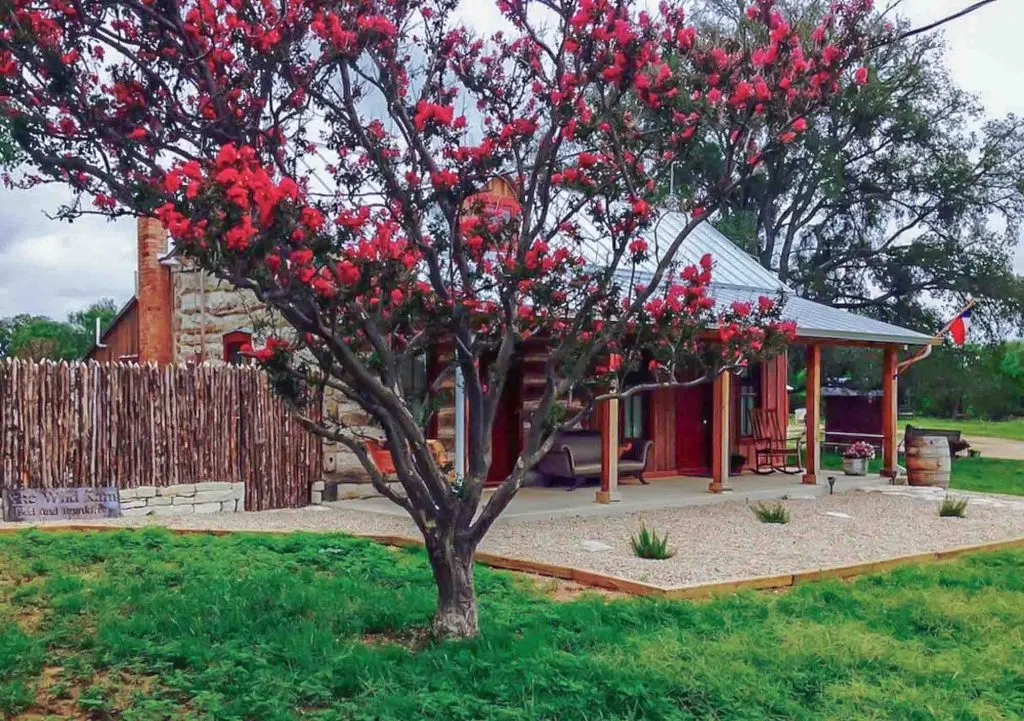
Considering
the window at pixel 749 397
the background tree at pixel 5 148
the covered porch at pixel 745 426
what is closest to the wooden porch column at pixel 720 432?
the covered porch at pixel 745 426

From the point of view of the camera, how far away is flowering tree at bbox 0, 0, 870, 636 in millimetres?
5473

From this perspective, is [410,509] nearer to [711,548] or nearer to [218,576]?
[218,576]

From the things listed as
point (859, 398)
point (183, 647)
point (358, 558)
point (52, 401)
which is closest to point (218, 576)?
point (358, 558)

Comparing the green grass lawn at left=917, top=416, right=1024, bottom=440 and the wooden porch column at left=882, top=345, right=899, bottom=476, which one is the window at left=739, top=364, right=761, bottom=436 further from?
the green grass lawn at left=917, top=416, right=1024, bottom=440

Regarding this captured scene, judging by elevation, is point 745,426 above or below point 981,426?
above

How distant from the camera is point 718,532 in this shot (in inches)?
407

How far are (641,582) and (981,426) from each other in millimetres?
39849

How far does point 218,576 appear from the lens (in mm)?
6949

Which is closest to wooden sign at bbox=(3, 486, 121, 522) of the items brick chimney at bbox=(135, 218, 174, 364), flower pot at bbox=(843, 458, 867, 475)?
brick chimney at bbox=(135, 218, 174, 364)

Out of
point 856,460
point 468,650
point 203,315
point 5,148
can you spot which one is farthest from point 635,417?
point 5,148

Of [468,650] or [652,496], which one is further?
[652,496]

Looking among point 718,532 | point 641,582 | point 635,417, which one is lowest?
point 718,532

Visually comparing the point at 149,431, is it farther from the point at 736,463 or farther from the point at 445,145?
the point at 736,463

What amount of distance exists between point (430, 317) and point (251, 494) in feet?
22.5
